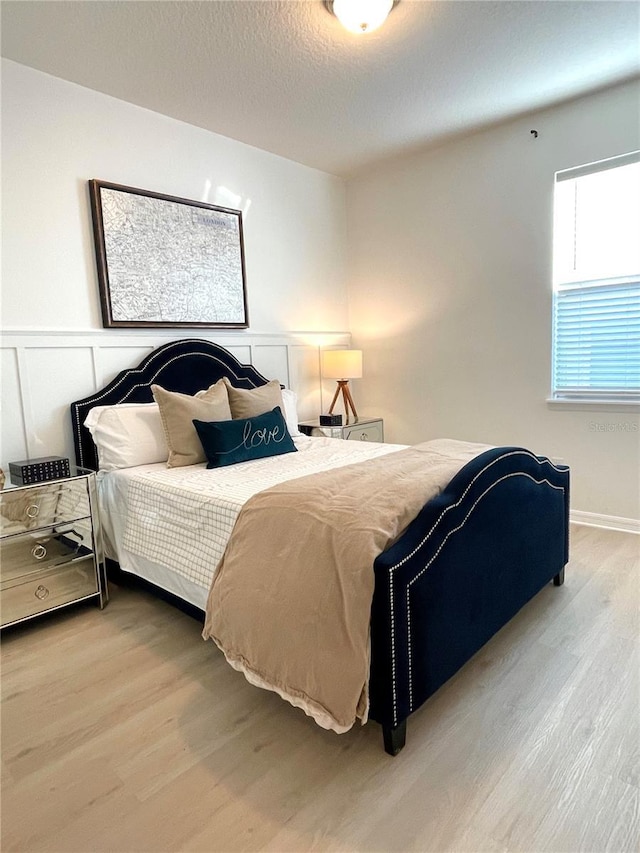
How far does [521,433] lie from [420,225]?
1795mm

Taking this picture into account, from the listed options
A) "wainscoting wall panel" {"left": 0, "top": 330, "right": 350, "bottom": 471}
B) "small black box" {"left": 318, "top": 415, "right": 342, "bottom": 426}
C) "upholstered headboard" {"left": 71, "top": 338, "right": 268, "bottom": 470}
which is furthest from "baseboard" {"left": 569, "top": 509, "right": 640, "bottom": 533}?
"wainscoting wall panel" {"left": 0, "top": 330, "right": 350, "bottom": 471}

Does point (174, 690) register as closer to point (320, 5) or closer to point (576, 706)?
point (576, 706)

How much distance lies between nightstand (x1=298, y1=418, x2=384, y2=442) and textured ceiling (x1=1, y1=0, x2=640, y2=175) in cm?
207

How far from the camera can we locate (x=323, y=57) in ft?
8.53

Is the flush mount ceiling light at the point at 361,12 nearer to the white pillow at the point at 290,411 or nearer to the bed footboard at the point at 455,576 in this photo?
the bed footboard at the point at 455,576

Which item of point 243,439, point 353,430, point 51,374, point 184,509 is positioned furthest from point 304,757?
point 353,430

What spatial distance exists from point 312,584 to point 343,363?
2.73 m

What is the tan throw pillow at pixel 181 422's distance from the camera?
275 centimetres

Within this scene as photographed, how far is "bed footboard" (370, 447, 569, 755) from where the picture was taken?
1.48m

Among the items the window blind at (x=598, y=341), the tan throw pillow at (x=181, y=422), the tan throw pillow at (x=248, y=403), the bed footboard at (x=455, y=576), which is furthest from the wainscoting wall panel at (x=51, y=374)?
the window blind at (x=598, y=341)

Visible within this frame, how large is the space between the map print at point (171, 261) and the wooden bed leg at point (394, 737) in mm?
2573

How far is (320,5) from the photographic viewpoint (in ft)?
7.31

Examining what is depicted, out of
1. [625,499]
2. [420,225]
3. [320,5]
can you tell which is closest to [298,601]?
[320,5]

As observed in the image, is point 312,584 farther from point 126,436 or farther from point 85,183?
point 85,183
